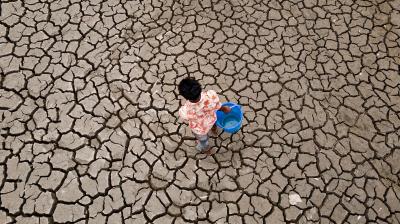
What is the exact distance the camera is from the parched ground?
12.4 feet

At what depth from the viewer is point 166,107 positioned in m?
4.43

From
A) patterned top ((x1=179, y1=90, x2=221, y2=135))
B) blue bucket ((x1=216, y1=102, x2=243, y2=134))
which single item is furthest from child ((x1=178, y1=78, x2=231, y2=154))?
blue bucket ((x1=216, y1=102, x2=243, y2=134))

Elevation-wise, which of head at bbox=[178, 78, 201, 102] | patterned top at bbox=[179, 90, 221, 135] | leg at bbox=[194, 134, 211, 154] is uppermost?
head at bbox=[178, 78, 201, 102]

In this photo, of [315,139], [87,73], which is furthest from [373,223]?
[87,73]

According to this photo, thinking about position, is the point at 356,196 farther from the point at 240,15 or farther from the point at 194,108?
the point at 240,15

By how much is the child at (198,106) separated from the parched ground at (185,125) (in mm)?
590

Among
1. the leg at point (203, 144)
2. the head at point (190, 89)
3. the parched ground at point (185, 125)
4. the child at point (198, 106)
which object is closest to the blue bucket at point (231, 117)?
the parched ground at point (185, 125)

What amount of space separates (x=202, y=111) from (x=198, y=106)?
0.09 meters

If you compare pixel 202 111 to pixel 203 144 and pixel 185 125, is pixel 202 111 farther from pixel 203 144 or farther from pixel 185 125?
pixel 185 125

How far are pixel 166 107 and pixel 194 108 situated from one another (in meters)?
1.03

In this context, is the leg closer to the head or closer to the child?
the child

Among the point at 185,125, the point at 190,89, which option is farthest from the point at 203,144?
the point at 190,89

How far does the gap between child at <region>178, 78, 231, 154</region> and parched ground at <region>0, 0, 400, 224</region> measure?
23.2 inches

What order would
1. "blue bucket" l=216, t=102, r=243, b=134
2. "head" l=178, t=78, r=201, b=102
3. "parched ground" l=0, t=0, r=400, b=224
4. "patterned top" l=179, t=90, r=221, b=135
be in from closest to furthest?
"head" l=178, t=78, r=201, b=102 → "patterned top" l=179, t=90, r=221, b=135 → "parched ground" l=0, t=0, r=400, b=224 → "blue bucket" l=216, t=102, r=243, b=134
